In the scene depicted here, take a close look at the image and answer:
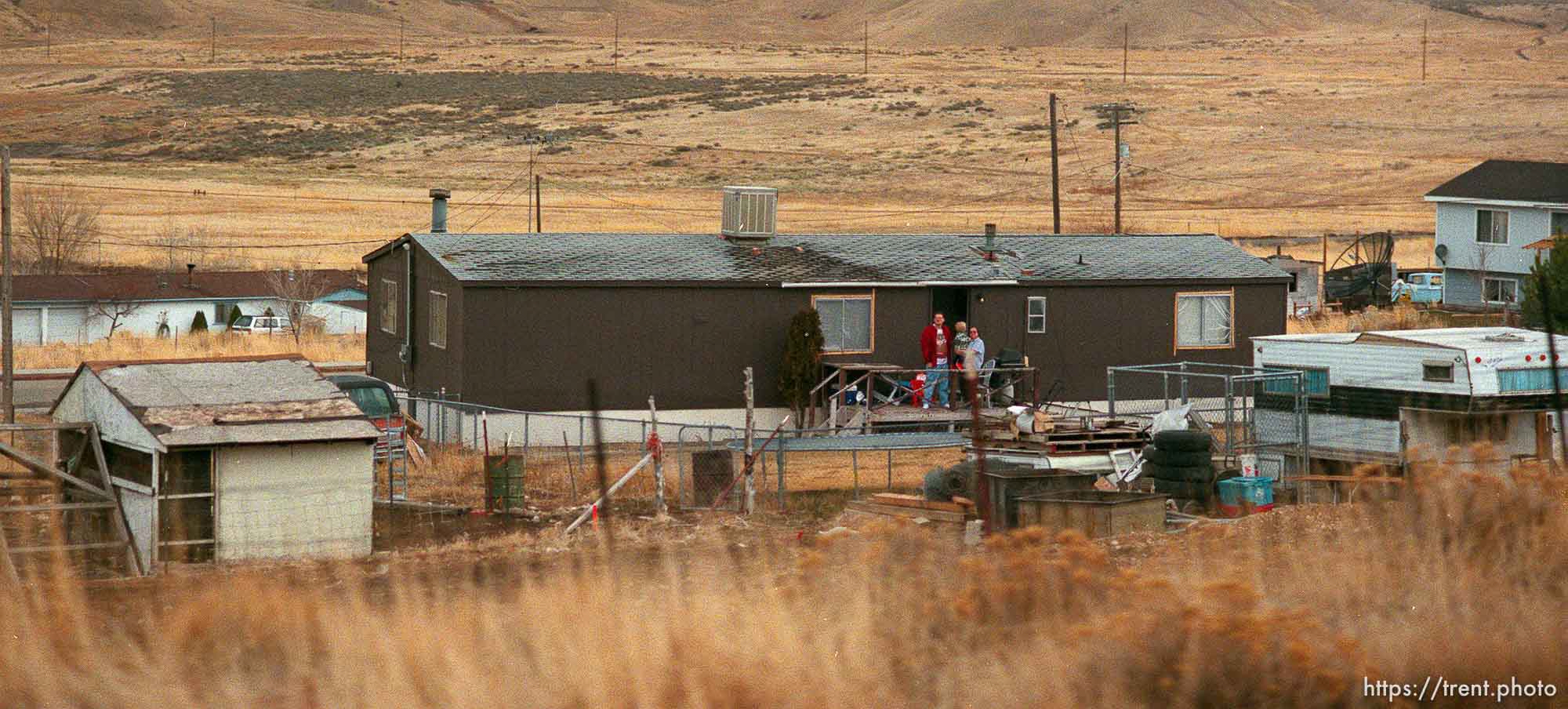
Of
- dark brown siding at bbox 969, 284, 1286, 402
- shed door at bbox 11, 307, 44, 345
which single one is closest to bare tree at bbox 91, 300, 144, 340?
shed door at bbox 11, 307, 44, 345

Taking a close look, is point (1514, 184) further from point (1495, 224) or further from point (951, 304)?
point (951, 304)

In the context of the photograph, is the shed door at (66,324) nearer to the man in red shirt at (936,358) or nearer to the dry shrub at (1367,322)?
the man in red shirt at (936,358)

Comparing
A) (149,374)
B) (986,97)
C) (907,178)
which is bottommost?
(149,374)

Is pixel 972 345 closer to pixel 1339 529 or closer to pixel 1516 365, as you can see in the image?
pixel 1516 365

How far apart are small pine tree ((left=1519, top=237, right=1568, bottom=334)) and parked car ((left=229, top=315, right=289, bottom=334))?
3245cm

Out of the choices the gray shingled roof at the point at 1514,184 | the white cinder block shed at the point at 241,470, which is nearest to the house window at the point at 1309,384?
the white cinder block shed at the point at 241,470

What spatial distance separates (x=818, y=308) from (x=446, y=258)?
5951 millimetres

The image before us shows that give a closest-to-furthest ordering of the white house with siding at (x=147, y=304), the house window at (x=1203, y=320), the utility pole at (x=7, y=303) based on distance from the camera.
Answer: the utility pole at (x=7, y=303) → the house window at (x=1203, y=320) → the white house with siding at (x=147, y=304)

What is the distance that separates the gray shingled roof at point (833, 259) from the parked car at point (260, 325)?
22.0 metres

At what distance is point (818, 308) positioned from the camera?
2816cm

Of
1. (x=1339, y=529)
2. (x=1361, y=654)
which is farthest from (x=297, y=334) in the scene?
(x=1361, y=654)

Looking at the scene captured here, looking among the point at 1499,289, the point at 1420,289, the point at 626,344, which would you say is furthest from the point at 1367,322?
the point at 626,344

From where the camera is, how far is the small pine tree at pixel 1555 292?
32.8 m

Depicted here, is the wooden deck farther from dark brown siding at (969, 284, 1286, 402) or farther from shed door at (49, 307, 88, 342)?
shed door at (49, 307, 88, 342)
